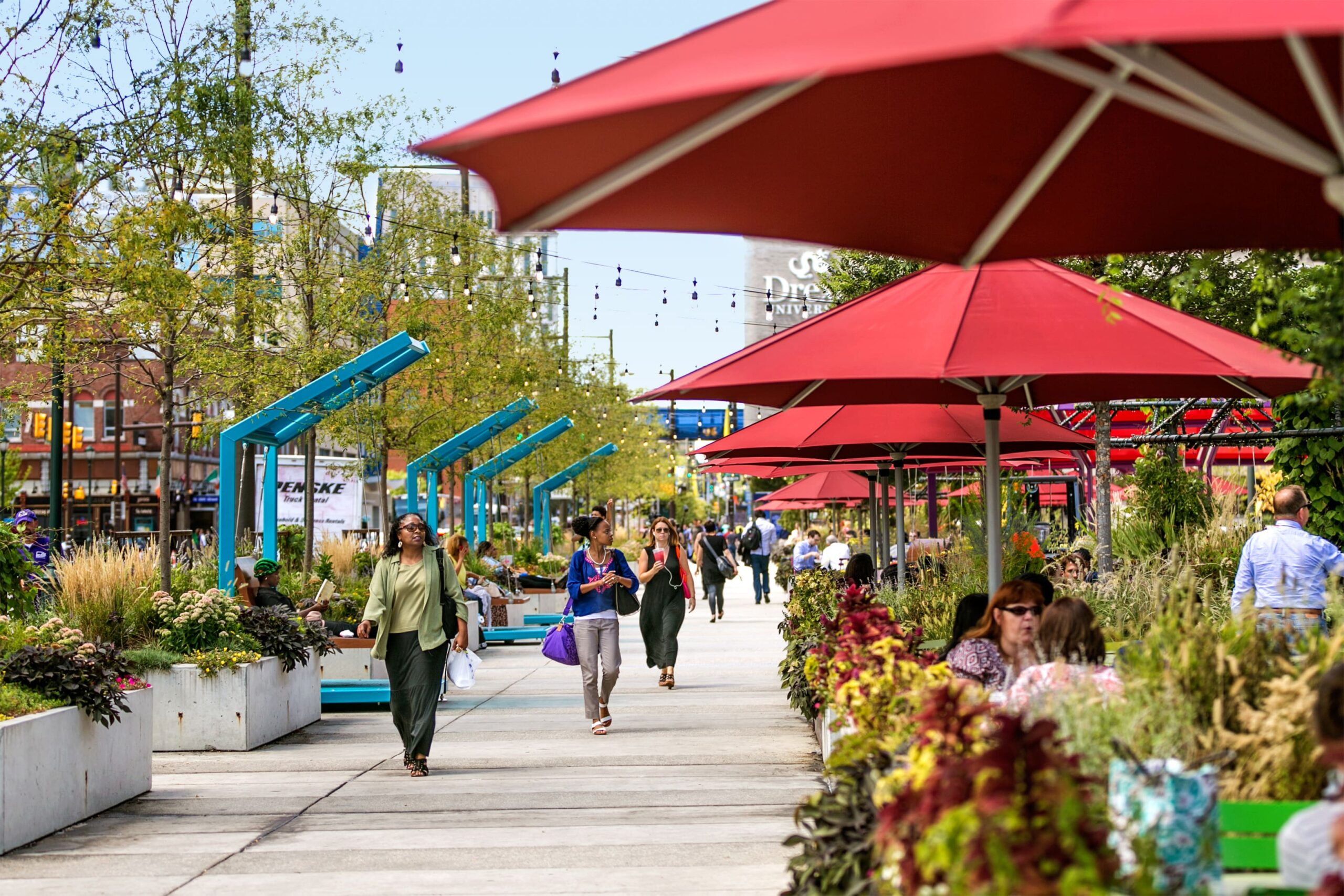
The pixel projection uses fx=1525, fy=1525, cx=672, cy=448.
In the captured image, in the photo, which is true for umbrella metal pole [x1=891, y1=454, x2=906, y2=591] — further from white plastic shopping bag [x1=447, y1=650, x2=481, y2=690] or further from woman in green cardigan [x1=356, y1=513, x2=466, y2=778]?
woman in green cardigan [x1=356, y1=513, x2=466, y2=778]

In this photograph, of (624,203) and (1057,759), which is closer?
(1057,759)

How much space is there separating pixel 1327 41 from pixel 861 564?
9909 millimetres

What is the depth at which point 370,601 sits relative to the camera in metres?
10.2

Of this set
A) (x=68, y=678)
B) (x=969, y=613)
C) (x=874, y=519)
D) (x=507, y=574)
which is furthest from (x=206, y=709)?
(x=507, y=574)

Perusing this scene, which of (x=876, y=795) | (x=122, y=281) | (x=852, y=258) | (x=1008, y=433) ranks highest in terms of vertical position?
(x=852, y=258)

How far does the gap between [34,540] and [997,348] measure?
973 centimetres

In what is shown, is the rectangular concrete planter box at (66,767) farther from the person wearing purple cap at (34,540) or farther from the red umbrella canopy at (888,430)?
the red umbrella canopy at (888,430)

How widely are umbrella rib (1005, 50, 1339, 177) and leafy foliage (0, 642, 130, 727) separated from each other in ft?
22.3

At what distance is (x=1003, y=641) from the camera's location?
22.3 feet

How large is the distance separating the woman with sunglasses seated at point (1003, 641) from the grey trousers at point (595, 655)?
5.66 meters

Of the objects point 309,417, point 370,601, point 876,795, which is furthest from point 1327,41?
point 309,417

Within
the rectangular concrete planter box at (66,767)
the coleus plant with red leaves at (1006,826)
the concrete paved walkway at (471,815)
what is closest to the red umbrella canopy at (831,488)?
the concrete paved walkway at (471,815)

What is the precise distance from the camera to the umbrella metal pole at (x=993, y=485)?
8.02m

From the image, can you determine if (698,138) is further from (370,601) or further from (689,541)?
(689,541)
